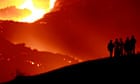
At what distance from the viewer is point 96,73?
5084cm

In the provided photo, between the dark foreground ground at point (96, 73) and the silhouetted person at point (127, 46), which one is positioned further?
the silhouetted person at point (127, 46)

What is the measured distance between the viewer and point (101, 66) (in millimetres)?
52125

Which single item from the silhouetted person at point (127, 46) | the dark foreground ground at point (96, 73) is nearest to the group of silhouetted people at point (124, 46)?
the silhouetted person at point (127, 46)

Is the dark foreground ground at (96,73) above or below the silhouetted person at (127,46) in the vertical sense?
below

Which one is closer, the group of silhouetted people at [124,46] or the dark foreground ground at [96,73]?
the dark foreground ground at [96,73]

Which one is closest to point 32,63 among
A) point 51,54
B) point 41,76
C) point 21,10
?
point 51,54

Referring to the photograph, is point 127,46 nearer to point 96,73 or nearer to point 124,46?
point 124,46

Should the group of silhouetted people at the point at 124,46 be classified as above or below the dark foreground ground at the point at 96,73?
above

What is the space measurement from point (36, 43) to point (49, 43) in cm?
543

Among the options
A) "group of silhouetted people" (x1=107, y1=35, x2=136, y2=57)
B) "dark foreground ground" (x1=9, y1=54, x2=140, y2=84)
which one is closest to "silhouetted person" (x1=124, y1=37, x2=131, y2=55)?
"group of silhouetted people" (x1=107, y1=35, x2=136, y2=57)

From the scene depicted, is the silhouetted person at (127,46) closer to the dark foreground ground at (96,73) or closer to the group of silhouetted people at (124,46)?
the group of silhouetted people at (124,46)

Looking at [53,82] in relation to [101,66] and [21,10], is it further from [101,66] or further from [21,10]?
[21,10]

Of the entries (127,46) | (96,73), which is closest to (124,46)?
(127,46)

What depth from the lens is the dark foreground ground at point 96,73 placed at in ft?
162
